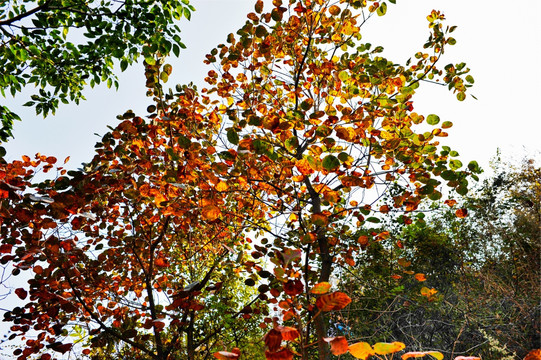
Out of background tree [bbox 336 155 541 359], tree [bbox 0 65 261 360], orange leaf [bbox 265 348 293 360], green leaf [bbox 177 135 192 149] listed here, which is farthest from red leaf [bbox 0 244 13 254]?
background tree [bbox 336 155 541 359]

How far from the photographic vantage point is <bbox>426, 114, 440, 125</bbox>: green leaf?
1.90 metres

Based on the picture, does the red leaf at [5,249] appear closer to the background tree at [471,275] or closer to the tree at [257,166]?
the tree at [257,166]

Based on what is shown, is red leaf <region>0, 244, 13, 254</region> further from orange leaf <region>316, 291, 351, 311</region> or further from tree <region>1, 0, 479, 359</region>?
orange leaf <region>316, 291, 351, 311</region>

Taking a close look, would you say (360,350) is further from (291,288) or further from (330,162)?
(330,162)

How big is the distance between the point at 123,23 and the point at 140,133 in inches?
77.0

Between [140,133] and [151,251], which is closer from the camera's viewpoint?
[140,133]

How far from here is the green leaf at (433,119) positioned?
74.9 inches

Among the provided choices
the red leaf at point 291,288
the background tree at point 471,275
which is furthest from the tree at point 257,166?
the background tree at point 471,275

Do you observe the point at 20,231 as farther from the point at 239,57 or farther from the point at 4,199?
the point at 239,57

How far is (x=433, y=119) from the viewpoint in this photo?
6.29ft

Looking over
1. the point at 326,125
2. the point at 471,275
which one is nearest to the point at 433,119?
the point at 326,125

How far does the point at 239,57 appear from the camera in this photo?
2387 mm

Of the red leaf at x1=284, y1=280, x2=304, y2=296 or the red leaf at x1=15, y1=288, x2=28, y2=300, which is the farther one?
the red leaf at x1=15, y1=288, x2=28, y2=300

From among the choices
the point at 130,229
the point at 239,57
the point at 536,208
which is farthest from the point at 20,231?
the point at 536,208
